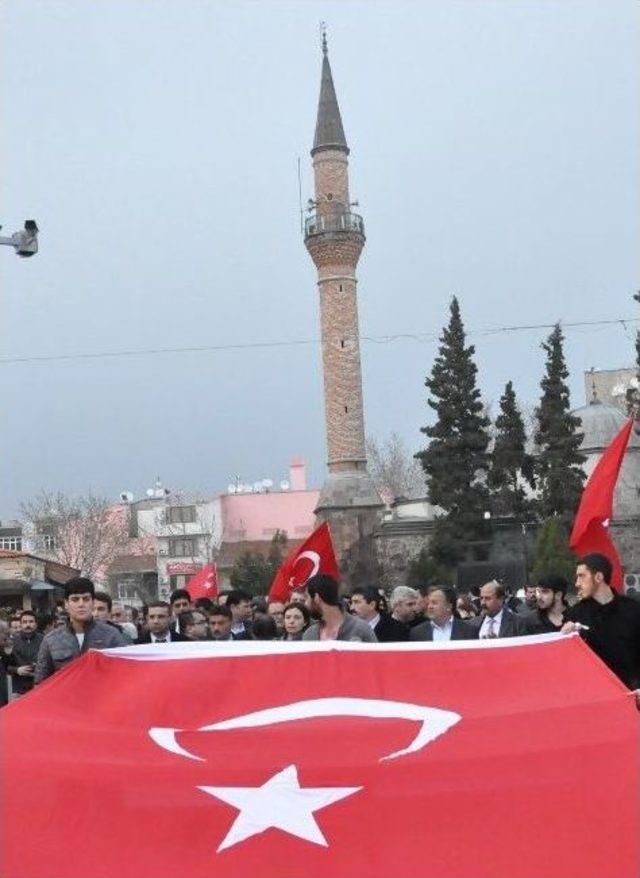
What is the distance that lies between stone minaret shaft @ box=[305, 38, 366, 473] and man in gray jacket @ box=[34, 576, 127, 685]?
47.5 m

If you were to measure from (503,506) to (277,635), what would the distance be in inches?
1617

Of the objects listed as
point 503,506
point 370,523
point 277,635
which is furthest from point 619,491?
point 277,635

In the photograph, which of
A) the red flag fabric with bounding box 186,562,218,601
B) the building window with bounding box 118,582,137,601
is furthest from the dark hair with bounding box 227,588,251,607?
the building window with bounding box 118,582,137,601

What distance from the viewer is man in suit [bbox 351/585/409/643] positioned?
8820 mm

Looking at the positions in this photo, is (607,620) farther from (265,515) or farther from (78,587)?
(265,515)

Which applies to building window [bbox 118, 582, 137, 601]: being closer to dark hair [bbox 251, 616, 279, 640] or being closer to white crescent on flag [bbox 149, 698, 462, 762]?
dark hair [bbox 251, 616, 279, 640]

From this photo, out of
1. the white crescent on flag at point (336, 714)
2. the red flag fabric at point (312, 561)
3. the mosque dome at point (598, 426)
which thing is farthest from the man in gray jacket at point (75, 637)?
the mosque dome at point (598, 426)

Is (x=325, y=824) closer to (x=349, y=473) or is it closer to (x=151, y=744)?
(x=151, y=744)

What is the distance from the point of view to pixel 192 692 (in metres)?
5.06

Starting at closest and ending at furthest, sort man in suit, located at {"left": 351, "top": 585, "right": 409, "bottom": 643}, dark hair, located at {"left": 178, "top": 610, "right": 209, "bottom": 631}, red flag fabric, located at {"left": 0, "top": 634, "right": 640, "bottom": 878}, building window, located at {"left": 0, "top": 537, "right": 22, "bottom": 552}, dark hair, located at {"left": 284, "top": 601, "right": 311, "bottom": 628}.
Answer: red flag fabric, located at {"left": 0, "top": 634, "right": 640, "bottom": 878} → dark hair, located at {"left": 284, "top": 601, "right": 311, "bottom": 628} → man in suit, located at {"left": 351, "top": 585, "right": 409, "bottom": 643} → dark hair, located at {"left": 178, "top": 610, "right": 209, "bottom": 631} → building window, located at {"left": 0, "top": 537, "right": 22, "bottom": 552}

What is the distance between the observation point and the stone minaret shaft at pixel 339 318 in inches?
2121

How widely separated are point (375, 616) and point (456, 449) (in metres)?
40.8

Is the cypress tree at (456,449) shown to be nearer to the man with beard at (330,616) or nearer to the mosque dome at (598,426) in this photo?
the mosque dome at (598,426)

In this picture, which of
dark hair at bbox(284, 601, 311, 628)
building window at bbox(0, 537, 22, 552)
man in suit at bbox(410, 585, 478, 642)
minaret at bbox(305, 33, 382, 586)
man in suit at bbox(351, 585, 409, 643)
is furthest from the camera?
building window at bbox(0, 537, 22, 552)
